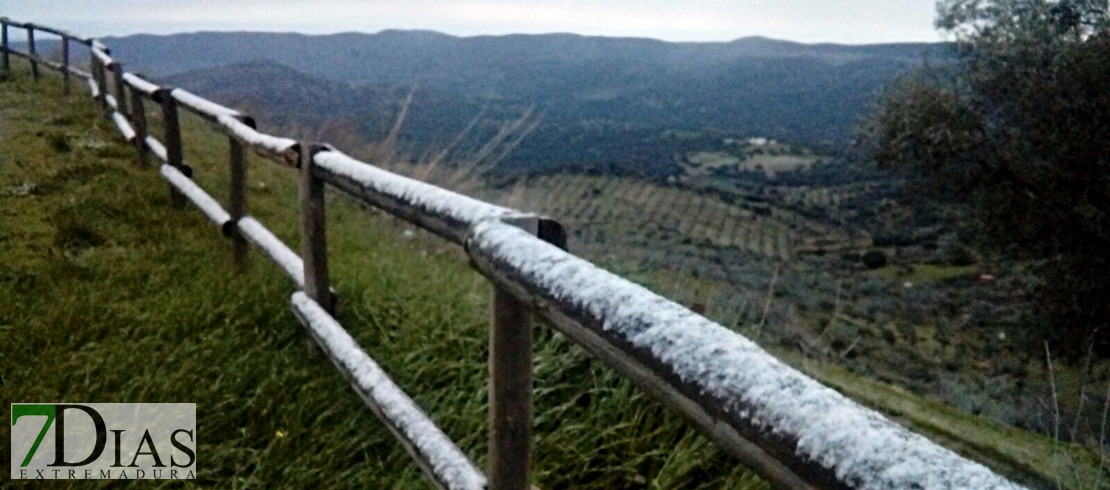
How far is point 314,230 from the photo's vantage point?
3527 millimetres

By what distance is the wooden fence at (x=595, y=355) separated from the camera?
0.95 m

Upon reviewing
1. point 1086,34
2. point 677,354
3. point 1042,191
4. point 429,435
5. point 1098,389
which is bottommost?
point 1098,389

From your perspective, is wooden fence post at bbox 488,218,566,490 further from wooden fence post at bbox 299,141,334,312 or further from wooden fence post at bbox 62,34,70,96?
wooden fence post at bbox 62,34,70,96

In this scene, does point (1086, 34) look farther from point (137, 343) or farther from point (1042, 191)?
point (137, 343)

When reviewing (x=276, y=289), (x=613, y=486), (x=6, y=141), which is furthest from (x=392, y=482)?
(x=6, y=141)

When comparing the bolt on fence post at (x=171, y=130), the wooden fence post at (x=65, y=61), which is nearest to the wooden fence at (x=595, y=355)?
the bolt on fence post at (x=171, y=130)

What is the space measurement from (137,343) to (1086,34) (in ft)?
51.7

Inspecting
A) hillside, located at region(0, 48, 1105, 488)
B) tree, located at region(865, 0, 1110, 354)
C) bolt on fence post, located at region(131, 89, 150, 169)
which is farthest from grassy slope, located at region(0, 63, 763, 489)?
tree, located at region(865, 0, 1110, 354)

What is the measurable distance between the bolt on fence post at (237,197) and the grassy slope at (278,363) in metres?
0.10

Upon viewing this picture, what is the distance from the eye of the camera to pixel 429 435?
2.51m

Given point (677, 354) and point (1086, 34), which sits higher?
point (1086, 34)

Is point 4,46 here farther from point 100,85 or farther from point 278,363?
point 278,363

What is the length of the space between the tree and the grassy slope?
12.7 metres

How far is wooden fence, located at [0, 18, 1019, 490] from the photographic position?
95 cm
